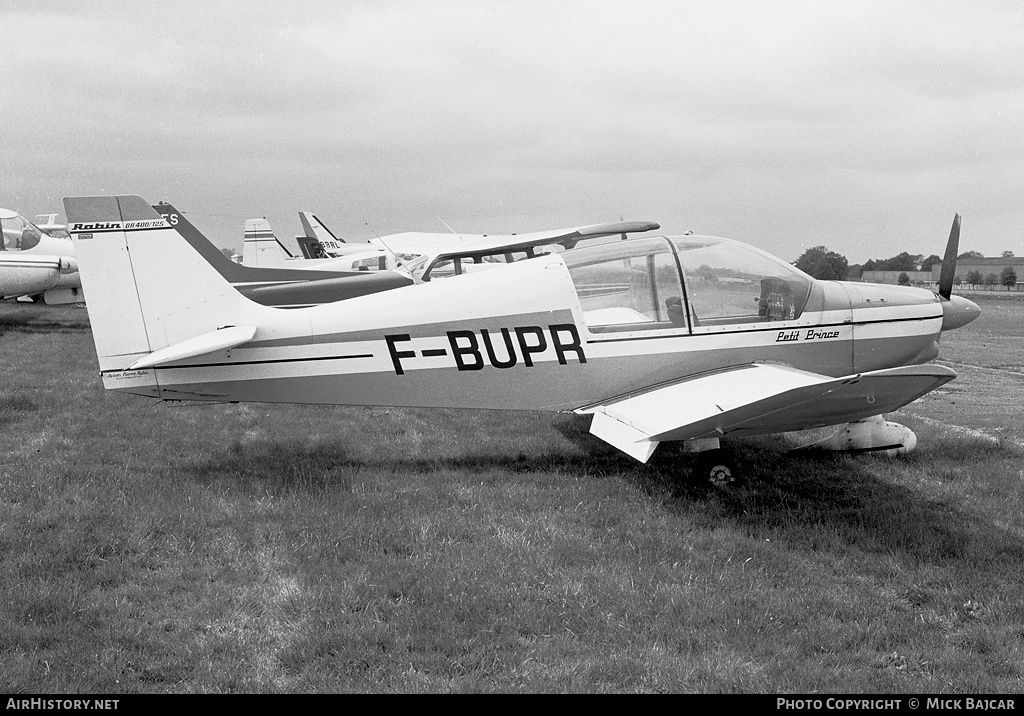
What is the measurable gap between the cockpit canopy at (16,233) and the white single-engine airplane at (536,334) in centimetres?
1477

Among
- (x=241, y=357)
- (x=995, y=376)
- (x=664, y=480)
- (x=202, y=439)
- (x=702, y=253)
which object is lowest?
(x=995, y=376)

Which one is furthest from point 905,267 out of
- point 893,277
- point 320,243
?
point 320,243

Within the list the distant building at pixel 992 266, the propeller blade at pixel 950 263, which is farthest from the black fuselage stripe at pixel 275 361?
the distant building at pixel 992 266

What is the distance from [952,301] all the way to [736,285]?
2126mm

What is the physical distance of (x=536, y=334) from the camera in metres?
5.83

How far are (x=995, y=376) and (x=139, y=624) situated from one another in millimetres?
12203

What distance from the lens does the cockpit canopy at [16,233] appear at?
57.7 feet

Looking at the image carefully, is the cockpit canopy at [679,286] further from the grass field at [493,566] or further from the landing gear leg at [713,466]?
the grass field at [493,566]

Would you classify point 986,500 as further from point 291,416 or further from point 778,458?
point 291,416

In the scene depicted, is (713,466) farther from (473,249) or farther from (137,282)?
(473,249)

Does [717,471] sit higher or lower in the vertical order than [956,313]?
lower

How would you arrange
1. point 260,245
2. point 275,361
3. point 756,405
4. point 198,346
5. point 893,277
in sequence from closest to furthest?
point 756,405, point 198,346, point 275,361, point 260,245, point 893,277
